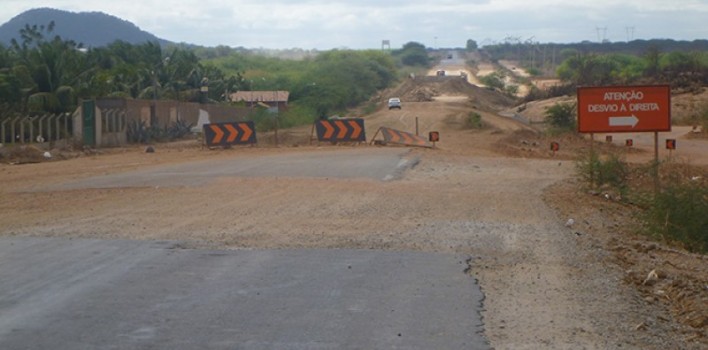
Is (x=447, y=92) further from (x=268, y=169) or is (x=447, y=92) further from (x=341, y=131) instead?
(x=268, y=169)

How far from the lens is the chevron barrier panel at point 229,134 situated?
42.4 meters

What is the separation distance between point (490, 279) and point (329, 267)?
1.96 metres

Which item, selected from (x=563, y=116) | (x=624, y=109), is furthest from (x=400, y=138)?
(x=624, y=109)

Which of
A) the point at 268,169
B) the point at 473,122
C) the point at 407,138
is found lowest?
the point at 268,169

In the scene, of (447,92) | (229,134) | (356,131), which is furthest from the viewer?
(447,92)

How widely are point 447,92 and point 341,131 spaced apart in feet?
215

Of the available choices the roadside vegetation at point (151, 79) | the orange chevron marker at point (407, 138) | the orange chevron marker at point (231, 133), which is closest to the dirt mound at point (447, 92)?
the roadside vegetation at point (151, 79)

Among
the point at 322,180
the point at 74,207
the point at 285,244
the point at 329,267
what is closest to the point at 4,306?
the point at 329,267

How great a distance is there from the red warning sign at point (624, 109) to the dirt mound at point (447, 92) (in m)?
76.7

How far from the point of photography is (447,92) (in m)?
109

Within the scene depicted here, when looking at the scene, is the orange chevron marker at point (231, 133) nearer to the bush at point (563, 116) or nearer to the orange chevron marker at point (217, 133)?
the orange chevron marker at point (217, 133)

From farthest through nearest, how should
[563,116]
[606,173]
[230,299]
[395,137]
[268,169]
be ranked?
[563,116] < [395,137] < [268,169] < [606,173] < [230,299]

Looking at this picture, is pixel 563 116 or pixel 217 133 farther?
pixel 563 116

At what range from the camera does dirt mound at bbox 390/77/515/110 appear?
104 m
